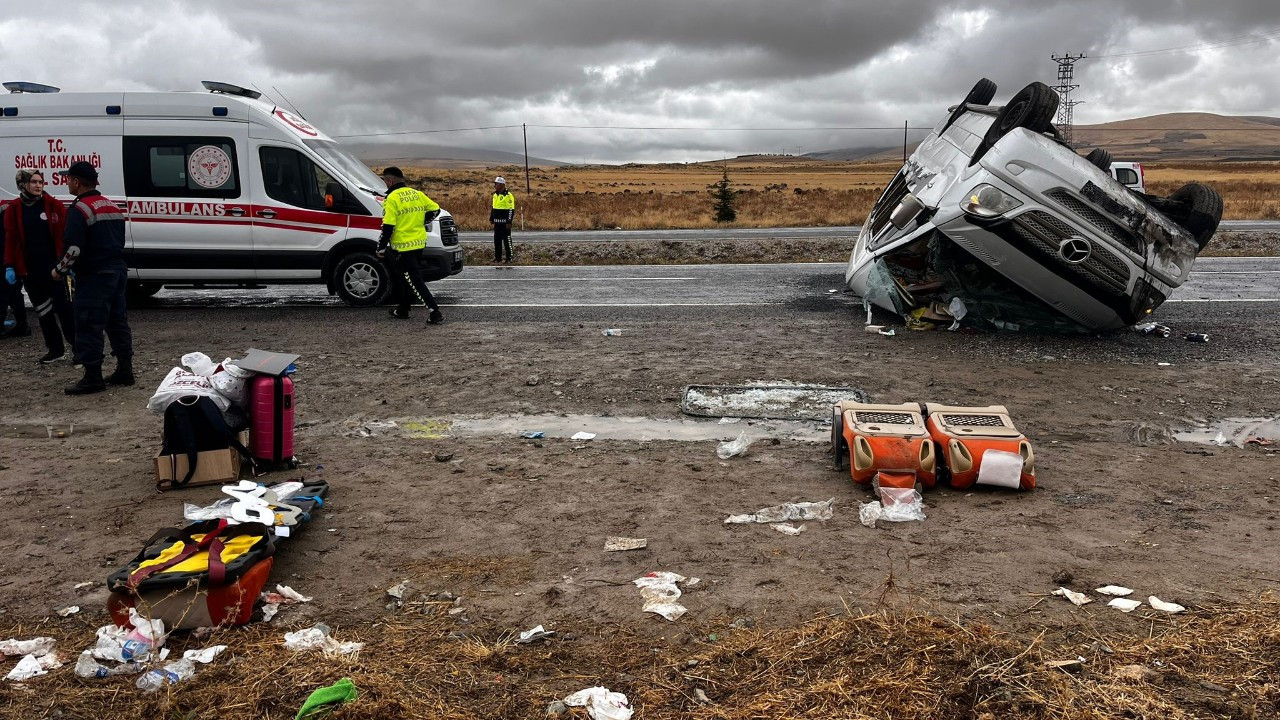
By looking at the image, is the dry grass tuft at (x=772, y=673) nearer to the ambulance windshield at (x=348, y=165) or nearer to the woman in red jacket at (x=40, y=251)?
the woman in red jacket at (x=40, y=251)

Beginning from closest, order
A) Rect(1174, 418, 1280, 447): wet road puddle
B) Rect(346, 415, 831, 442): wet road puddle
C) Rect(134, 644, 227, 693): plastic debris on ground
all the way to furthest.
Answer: Rect(134, 644, 227, 693): plastic debris on ground → Rect(1174, 418, 1280, 447): wet road puddle → Rect(346, 415, 831, 442): wet road puddle

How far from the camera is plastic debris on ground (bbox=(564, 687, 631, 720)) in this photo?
2758 mm

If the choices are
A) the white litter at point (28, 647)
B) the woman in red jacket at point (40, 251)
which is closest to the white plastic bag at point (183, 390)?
the white litter at point (28, 647)

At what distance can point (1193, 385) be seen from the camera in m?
6.93

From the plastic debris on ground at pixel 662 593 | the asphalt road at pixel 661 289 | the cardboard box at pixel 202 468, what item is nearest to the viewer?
the plastic debris on ground at pixel 662 593

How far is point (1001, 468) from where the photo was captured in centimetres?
457

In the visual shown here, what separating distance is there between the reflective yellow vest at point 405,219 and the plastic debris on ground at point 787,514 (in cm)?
652

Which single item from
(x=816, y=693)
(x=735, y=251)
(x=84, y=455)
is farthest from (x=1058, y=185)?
(x=735, y=251)

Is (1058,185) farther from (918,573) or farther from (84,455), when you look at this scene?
(84,455)

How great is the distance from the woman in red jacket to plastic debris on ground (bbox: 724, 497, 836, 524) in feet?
20.6

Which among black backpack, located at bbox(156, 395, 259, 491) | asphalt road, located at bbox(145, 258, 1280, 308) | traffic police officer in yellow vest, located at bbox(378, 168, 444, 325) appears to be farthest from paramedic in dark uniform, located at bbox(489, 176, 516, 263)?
black backpack, located at bbox(156, 395, 259, 491)

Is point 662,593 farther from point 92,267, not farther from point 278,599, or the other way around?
point 92,267

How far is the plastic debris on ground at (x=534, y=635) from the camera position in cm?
323

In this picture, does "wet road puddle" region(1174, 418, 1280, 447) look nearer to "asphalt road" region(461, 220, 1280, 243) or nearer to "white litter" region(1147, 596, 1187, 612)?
"white litter" region(1147, 596, 1187, 612)
